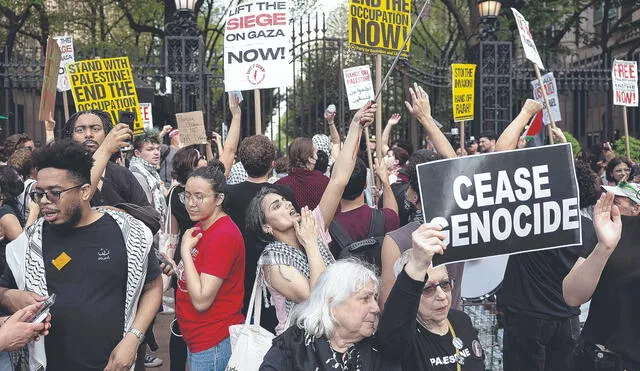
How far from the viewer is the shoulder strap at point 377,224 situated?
5.53m

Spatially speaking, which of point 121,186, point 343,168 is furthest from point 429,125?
point 121,186

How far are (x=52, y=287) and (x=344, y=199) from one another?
216 centimetres

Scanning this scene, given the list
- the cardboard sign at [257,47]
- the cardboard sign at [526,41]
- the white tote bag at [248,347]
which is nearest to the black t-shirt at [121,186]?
the white tote bag at [248,347]

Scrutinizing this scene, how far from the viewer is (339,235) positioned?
17.8ft

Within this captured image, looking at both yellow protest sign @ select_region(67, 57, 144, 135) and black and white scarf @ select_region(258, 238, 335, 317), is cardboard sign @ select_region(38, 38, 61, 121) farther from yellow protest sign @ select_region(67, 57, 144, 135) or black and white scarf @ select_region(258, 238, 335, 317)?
black and white scarf @ select_region(258, 238, 335, 317)

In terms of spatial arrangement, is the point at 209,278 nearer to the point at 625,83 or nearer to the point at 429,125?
the point at 429,125

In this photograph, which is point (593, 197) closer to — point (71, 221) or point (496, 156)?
point (496, 156)

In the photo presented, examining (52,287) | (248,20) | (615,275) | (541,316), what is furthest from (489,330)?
(248,20)

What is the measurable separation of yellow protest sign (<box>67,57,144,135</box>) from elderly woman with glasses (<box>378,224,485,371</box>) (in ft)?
19.0

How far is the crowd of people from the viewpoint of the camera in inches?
145

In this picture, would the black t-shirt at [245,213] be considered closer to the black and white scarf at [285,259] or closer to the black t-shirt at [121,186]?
the black t-shirt at [121,186]

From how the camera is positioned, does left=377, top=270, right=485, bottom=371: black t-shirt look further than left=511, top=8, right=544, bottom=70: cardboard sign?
No

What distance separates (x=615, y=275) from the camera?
4445 millimetres

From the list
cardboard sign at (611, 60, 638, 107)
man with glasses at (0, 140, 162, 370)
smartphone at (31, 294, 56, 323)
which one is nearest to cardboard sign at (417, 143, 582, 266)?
man with glasses at (0, 140, 162, 370)
